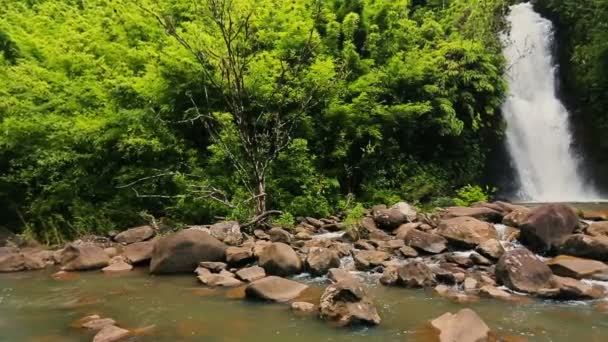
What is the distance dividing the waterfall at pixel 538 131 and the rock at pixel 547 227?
7.33 metres

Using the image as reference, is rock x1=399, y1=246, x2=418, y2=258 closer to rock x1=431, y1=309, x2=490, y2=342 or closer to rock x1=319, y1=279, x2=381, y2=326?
rock x1=319, y1=279, x2=381, y2=326

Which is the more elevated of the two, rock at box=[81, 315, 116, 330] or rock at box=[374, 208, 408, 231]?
rock at box=[374, 208, 408, 231]

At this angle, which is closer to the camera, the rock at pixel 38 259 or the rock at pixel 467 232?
the rock at pixel 467 232

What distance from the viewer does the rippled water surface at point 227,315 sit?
5621mm

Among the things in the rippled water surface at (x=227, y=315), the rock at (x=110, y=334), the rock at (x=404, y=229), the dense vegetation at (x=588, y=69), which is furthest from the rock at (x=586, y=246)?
the dense vegetation at (x=588, y=69)

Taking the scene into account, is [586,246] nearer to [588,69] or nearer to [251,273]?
[251,273]

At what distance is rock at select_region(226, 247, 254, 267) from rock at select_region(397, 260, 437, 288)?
2.44 m

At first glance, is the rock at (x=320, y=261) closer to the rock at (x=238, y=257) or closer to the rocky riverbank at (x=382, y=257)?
the rocky riverbank at (x=382, y=257)

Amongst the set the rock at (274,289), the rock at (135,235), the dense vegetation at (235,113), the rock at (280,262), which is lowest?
the rock at (274,289)

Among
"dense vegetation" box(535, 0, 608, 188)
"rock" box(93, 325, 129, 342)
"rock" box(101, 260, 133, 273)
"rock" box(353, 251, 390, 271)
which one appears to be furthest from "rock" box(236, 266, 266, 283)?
"dense vegetation" box(535, 0, 608, 188)

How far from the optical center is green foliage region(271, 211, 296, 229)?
10.7m

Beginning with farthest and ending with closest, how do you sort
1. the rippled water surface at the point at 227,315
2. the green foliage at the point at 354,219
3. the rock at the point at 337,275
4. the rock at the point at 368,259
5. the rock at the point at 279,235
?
the green foliage at the point at 354,219
the rock at the point at 279,235
the rock at the point at 368,259
the rock at the point at 337,275
the rippled water surface at the point at 227,315

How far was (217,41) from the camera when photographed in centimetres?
1152

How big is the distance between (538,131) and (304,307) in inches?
516
